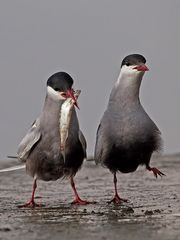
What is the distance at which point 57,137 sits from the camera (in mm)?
8398

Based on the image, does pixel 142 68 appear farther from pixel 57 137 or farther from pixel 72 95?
pixel 57 137

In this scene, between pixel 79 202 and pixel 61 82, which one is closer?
pixel 61 82

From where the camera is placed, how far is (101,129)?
9.00m

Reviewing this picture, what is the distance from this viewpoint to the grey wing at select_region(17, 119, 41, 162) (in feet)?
27.8

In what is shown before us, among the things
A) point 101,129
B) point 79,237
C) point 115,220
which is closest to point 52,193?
point 101,129

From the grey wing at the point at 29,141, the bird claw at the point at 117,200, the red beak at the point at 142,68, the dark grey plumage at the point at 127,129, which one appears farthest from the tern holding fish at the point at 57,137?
the red beak at the point at 142,68

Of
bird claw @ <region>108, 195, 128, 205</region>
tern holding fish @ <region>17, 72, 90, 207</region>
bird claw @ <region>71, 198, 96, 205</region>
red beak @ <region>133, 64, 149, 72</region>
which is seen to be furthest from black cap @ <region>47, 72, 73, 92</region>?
bird claw @ <region>108, 195, 128, 205</region>

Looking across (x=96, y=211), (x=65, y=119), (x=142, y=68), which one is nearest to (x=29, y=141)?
(x=65, y=119)

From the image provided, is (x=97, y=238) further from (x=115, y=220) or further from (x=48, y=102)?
(x=48, y=102)

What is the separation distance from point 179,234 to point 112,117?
3198mm

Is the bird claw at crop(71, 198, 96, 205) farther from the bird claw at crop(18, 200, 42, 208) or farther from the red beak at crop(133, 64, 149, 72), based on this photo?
the red beak at crop(133, 64, 149, 72)

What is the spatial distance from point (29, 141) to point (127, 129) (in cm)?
104

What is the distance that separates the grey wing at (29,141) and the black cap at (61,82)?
462mm

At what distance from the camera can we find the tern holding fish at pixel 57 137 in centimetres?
828
